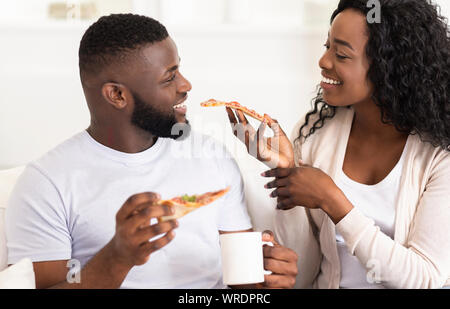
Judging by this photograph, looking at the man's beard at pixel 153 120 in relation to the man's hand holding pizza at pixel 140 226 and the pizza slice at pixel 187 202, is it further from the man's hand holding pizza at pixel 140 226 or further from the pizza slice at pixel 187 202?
the man's hand holding pizza at pixel 140 226

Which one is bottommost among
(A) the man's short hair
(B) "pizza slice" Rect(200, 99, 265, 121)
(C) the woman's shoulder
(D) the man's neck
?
(C) the woman's shoulder

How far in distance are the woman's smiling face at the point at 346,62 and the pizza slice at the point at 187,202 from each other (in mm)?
320

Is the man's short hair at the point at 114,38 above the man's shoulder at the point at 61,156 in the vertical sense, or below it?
above

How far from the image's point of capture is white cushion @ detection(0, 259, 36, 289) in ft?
3.52

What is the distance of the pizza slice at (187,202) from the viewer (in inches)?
39.4

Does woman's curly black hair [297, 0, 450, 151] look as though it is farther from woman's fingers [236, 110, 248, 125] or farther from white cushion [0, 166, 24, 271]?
white cushion [0, 166, 24, 271]

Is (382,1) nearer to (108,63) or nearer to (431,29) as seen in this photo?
(431,29)

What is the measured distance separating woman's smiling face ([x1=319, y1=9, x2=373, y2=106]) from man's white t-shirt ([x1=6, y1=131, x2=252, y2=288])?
0.27 m

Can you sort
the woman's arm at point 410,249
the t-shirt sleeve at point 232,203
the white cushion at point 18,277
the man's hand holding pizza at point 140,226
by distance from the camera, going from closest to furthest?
the man's hand holding pizza at point 140,226
the white cushion at point 18,277
the woman's arm at point 410,249
the t-shirt sleeve at point 232,203

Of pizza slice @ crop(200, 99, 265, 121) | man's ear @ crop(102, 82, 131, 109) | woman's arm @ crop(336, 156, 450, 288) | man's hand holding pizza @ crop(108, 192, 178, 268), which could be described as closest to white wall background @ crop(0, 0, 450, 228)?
pizza slice @ crop(200, 99, 265, 121)

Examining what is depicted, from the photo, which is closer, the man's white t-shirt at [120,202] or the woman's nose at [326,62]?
the man's white t-shirt at [120,202]

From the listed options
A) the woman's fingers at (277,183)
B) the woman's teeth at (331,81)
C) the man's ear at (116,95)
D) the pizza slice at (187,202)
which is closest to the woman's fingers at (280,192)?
the woman's fingers at (277,183)

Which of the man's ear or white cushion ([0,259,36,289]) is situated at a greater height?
the man's ear

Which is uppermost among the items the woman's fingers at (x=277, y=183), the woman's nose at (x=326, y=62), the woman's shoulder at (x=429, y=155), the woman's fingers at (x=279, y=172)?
the woman's nose at (x=326, y=62)
